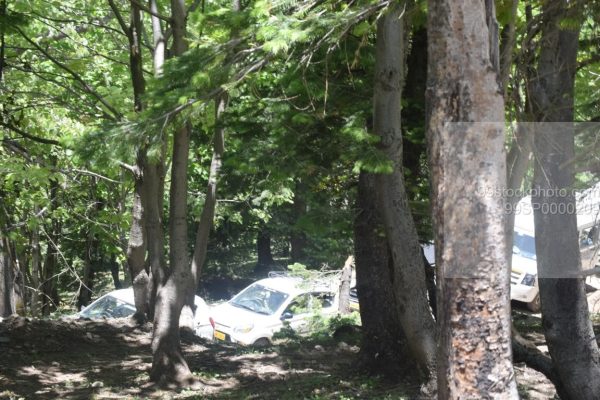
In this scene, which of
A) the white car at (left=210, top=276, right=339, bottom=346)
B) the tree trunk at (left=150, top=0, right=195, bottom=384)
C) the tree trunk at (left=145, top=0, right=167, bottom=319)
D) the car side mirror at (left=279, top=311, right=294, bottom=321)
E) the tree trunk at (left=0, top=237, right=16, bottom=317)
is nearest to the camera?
the tree trunk at (left=150, top=0, right=195, bottom=384)

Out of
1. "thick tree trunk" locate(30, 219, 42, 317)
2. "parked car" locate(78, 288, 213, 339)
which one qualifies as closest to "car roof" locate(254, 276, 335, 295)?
"parked car" locate(78, 288, 213, 339)

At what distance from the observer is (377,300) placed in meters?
10.0

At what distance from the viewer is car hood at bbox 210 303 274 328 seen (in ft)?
54.0

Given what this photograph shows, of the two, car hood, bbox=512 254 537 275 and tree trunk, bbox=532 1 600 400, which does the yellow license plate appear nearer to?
car hood, bbox=512 254 537 275

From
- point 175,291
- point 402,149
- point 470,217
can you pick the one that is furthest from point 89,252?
point 470,217

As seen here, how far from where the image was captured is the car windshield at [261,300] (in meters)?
17.0

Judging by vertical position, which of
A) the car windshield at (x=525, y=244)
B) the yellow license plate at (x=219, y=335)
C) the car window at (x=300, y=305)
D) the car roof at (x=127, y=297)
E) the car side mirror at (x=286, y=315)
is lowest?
the yellow license plate at (x=219, y=335)

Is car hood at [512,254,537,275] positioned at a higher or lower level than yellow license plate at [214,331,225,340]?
higher

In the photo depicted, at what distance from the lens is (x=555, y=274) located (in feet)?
24.9

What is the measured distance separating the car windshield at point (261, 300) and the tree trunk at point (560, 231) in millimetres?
9849

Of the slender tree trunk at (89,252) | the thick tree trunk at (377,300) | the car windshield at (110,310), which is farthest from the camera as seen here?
the slender tree trunk at (89,252)

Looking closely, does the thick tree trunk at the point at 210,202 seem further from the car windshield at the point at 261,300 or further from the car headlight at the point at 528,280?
the car headlight at the point at 528,280

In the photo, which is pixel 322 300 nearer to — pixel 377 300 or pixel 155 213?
pixel 155 213

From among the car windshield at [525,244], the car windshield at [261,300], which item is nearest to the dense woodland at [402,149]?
the car windshield at [261,300]
